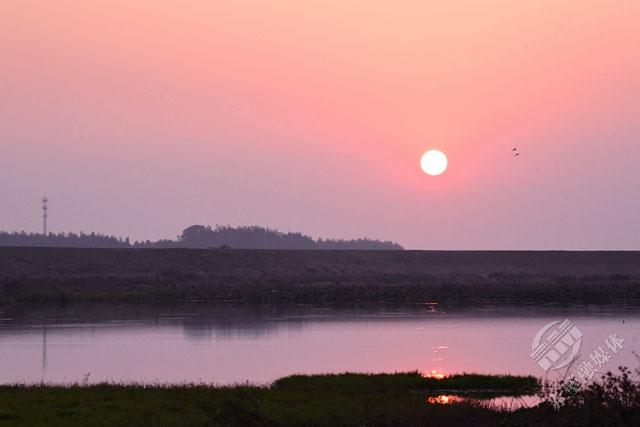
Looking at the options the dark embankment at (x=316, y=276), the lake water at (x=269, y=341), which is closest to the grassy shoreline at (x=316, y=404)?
the lake water at (x=269, y=341)

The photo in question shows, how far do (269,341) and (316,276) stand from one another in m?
Result: 65.4

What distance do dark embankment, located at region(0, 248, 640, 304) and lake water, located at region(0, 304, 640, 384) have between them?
12559mm

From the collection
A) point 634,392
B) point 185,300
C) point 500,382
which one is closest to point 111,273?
point 185,300

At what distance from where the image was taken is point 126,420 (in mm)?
19859

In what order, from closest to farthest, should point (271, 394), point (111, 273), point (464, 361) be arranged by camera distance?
point (271, 394)
point (464, 361)
point (111, 273)

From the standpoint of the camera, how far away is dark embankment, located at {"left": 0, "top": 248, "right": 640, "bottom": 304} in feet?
246

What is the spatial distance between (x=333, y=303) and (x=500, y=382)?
4309cm

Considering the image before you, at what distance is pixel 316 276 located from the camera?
106562 mm

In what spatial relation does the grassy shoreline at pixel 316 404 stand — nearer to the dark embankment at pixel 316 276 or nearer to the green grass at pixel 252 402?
the green grass at pixel 252 402

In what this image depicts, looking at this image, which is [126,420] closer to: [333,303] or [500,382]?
[500,382]

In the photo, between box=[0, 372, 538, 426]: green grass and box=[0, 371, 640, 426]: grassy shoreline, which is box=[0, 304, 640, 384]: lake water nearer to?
box=[0, 372, 538, 426]: green grass

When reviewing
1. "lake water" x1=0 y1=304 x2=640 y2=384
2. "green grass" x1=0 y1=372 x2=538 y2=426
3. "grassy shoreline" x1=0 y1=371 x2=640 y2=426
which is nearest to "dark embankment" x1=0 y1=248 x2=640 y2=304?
"lake water" x1=0 y1=304 x2=640 y2=384

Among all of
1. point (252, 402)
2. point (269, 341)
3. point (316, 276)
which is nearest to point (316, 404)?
point (252, 402)

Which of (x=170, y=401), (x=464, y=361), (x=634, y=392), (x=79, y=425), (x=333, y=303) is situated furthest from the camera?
(x=333, y=303)
